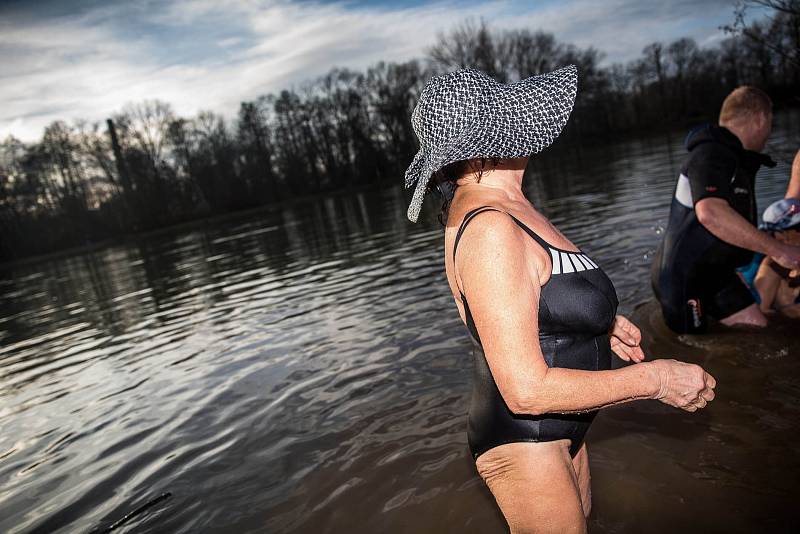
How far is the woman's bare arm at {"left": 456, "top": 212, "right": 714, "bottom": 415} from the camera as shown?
1.72m

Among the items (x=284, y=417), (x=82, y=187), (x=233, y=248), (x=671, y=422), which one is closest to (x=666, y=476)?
(x=671, y=422)

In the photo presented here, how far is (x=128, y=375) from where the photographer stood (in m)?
7.84

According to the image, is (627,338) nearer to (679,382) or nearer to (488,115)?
(679,382)

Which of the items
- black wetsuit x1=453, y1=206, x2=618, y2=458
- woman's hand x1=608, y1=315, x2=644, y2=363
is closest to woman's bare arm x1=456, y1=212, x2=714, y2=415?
black wetsuit x1=453, y1=206, x2=618, y2=458

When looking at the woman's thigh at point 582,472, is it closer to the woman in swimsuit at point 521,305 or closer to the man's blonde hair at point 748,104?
the woman in swimsuit at point 521,305

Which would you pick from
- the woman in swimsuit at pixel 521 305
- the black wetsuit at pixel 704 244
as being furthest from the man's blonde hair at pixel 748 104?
the woman in swimsuit at pixel 521 305

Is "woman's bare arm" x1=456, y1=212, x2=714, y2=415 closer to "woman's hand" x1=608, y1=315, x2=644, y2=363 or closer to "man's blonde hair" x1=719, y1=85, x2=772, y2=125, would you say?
"woman's hand" x1=608, y1=315, x2=644, y2=363

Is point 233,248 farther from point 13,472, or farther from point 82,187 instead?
point 82,187

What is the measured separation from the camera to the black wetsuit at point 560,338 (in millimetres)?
1922

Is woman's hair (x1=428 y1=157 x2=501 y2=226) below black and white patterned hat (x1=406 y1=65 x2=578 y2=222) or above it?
below

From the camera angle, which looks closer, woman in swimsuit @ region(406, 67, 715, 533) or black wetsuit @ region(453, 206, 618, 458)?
woman in swimsuit @ region(406, 67, 715, 533)

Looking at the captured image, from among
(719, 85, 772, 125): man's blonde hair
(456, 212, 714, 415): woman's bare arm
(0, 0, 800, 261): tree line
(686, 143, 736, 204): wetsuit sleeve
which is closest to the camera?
(456, 212, 714, 415): woman's bare arm

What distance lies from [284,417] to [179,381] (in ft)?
8.25

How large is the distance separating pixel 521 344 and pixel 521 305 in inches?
5.3
